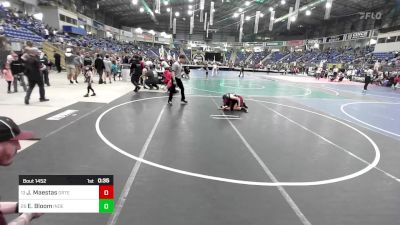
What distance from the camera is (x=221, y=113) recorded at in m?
10.3

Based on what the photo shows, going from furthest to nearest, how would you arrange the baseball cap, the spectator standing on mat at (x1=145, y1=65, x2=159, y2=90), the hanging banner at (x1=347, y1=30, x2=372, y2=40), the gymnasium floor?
the hanging banner at (x1=347, y1=30, x2=372, y2=40) → the spectator standing on mat at (x1=145, y1=65, x2=159, y2=90) → the gymnasium floor → the baseball cap

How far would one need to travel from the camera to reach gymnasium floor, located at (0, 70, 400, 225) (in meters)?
3.74

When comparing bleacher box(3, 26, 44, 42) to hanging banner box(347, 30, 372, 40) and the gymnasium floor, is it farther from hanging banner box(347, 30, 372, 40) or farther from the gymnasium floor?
hanging banner box(347, 30, 372, 40)

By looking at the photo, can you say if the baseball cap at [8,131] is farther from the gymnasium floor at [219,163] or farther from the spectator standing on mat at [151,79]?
the spectator standing on mat at [151,79]

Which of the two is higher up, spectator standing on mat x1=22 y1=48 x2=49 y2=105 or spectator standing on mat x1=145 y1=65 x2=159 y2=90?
spectator standing on mat x1=22 y1=48 x2=49 y2=105

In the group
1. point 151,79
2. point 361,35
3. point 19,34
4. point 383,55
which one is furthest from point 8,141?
point 361,35

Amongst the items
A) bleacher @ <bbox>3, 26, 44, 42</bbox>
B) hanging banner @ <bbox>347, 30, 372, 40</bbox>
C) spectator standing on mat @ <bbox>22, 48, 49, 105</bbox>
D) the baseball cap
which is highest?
hanging banner @ <bbox>347, 30, 372, 40</bbox>

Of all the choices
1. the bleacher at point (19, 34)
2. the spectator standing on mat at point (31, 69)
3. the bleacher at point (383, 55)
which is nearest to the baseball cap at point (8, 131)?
the spectator standing on mat at point (31, 69)

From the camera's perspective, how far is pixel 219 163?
540cm

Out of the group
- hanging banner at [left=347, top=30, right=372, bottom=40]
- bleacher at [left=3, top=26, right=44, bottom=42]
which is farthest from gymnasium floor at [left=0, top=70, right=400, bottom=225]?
hanging banner at [left=347, top=30, right=372, bottom=40]

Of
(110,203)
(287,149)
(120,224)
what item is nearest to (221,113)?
(287,149)

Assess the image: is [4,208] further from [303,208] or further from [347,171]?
[347,171]

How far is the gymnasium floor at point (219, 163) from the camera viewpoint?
3738mm
